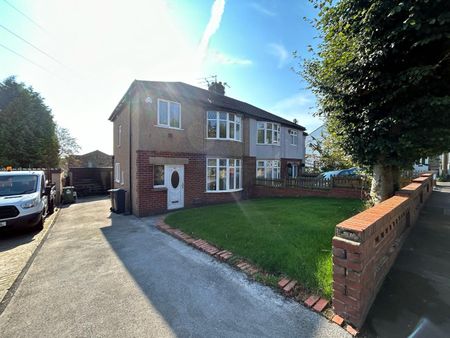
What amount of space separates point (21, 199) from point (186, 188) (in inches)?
248

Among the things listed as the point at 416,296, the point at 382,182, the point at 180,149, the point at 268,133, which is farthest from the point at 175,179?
the point at 416,296

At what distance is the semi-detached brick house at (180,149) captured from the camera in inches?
392

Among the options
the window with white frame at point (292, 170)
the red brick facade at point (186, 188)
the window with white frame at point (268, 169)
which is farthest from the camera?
the window with white frame at point (292, 170)

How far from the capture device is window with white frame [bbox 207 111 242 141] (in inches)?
490

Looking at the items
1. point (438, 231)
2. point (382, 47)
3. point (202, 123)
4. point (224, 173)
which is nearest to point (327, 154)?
point (224, 173)

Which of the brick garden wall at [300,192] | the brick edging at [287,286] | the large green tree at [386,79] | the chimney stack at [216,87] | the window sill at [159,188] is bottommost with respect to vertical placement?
the brick edging at [287,286]

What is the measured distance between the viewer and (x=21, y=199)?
701 cm

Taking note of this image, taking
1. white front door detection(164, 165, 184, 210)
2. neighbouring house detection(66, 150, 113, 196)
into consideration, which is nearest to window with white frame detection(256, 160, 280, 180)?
white front door detection(164, 165, 184, 210)

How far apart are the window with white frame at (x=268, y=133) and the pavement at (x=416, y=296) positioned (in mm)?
11790

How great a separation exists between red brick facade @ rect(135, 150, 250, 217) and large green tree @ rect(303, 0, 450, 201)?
7224 millimetres

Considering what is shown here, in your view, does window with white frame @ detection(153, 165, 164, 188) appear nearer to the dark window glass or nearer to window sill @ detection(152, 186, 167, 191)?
window sill @ detection(152, 186, 167, 191)

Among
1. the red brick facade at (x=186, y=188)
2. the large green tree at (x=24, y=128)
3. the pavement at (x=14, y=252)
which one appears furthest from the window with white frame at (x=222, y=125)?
the large green tree at (x=24, y=128)

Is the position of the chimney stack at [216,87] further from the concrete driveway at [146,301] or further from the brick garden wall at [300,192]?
the concrete driveway at [146,301]

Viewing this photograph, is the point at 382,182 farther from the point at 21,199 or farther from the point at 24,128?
the point at 24,128
